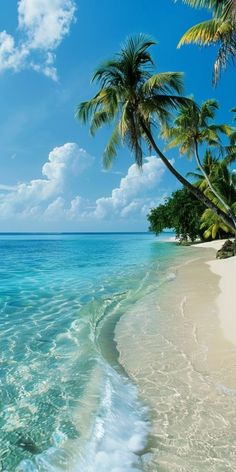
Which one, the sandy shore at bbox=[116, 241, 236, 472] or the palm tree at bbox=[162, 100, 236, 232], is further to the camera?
the palm tree at bbox=[162, 100, 236, 232]

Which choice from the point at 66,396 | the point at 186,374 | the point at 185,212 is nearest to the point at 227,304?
the point at 186,374

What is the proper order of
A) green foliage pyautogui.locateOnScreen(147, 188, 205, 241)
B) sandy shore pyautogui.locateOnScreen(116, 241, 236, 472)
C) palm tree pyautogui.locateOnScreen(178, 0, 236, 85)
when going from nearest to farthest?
sandy shore pyautogui.locateOnScreen(116, 241, 236, 472) < palm tree pyautogui.locateOnScreen(178, 0, 236, 85) < green foliage pyautogui.locateOnScreen(147, 188, 205, 241)

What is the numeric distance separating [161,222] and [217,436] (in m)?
45.1

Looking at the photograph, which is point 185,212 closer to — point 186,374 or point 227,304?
point 227,304

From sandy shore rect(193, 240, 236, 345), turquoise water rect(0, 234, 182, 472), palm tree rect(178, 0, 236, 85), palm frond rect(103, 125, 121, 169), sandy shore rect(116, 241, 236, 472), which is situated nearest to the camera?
sandy shore rect(116, 241, 236, 472)

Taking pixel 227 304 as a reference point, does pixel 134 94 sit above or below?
above

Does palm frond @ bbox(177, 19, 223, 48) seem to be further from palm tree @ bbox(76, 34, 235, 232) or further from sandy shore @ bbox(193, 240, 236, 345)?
sandy shore @ bbox(193, 240, 236, 345)

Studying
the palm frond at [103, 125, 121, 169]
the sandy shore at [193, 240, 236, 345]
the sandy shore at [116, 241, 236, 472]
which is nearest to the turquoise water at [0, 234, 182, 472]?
the sandy shore at [116, 241, 236, 472]

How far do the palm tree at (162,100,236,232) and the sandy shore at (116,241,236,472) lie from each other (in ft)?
13.4

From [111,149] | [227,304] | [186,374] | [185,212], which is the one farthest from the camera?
[185,212]

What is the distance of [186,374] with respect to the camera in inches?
191

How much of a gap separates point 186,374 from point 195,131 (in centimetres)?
1209

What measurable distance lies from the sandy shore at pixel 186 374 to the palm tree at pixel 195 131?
409cm

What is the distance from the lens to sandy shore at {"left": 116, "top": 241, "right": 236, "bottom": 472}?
3.13 metres
